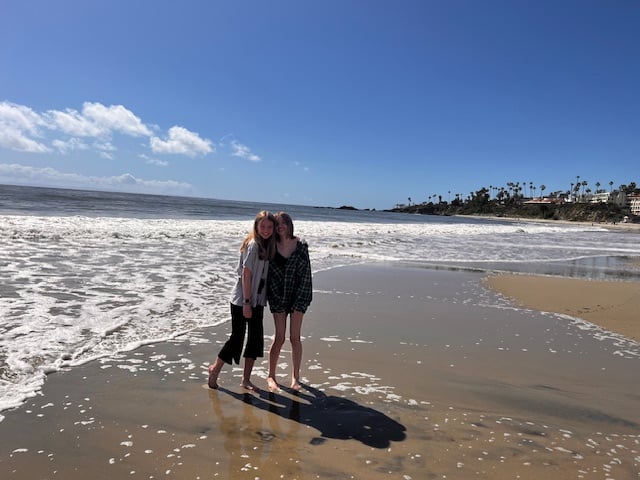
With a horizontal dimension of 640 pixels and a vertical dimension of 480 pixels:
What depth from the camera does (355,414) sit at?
3889mm

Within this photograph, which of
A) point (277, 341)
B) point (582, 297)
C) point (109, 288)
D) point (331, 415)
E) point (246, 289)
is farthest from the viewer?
point (582, 297)

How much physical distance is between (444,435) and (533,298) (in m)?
7.28

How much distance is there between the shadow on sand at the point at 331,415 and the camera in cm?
351

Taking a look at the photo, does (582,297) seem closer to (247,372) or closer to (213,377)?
(247,372)

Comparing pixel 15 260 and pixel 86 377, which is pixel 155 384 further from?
pixel 15 260

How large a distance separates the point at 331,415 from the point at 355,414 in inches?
8.3

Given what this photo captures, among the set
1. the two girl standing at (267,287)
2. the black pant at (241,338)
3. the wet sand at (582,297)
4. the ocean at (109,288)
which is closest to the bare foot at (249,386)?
the two girl standing at (267,287)

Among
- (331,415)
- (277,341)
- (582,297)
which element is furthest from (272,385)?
(582,297)

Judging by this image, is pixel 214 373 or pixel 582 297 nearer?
pixel 214 373

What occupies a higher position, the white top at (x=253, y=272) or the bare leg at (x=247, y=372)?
the white top at (x=253, y=272)

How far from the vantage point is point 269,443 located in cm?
335

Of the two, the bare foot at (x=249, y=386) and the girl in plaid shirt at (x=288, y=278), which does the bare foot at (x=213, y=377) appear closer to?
the bare foot at (x=249, y=386)

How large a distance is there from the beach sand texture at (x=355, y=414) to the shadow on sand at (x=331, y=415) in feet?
0.06

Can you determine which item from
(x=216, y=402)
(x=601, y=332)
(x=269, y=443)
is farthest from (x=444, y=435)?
(x=601, y=332)
